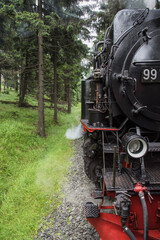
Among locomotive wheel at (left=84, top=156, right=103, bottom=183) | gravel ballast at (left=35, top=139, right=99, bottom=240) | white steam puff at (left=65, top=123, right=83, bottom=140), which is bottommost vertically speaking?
gravel ballast at (left=35, top=139, right=99, bottom=240)

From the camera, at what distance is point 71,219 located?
3.53 m

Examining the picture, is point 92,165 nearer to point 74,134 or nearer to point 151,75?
point 151,75

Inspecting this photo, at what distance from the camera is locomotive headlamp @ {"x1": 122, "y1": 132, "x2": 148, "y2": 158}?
252 cm

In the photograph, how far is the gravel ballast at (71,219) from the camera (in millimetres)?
3169

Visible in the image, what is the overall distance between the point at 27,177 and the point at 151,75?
170 inches

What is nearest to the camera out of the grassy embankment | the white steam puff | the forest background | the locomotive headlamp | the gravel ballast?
the locomotive headlamp

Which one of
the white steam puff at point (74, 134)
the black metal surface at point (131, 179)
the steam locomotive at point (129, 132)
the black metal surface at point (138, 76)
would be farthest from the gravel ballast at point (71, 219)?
the white steam puff at point (74, 134)

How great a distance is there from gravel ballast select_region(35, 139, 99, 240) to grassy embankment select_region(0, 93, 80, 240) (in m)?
0.21

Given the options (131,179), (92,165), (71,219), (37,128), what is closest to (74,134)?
(37,128)

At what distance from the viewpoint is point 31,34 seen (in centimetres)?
960

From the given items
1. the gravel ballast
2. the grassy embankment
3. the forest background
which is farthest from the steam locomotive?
the forest background

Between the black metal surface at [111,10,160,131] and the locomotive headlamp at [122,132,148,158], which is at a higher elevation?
the black metal surface at [111,10,160,131]

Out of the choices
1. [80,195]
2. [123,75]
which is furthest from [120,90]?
[80,195]

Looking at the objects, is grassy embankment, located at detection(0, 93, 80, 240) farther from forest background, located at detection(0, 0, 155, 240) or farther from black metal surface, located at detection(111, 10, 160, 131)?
black metal surface, located at detection(111, 10, 160, 131)
